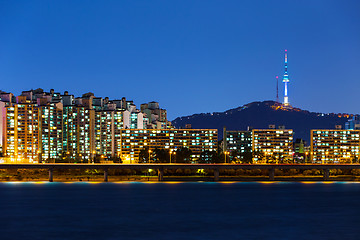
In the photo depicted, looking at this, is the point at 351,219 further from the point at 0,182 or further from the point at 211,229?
the point at 0,182

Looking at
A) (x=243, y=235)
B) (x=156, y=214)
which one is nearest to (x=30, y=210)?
(x=156, y=214)

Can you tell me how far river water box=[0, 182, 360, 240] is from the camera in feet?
215

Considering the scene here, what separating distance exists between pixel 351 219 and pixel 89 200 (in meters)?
43.1

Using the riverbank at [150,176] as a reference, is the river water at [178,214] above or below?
above

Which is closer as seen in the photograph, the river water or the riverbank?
the river water

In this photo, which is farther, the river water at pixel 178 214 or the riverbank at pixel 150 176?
the riverbank at pixel 150 176

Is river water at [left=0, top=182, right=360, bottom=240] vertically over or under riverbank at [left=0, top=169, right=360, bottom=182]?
over

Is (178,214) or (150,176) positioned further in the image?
(150,176)

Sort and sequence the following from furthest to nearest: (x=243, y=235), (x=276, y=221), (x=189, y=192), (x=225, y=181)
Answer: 1. (x=225, y=181)
2. (x=189, y=192)
3. (x=276, y=221)
4. (x=243, y=235)

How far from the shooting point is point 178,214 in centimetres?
8462

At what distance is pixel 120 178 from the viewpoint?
570ft

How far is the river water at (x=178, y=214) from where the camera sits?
65625mm

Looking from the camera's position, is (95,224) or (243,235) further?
(95,224)

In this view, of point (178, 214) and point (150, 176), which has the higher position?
point (178, 214)
